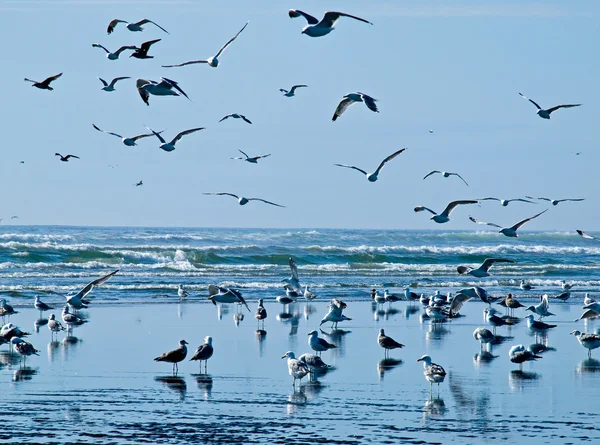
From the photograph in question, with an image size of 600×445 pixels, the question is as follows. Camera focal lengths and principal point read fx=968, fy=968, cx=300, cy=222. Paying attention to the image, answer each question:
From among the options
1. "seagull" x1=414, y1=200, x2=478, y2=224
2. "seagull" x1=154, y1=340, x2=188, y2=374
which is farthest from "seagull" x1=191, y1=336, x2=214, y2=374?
"seagull" x1=414, y1=200, x2=478, y2=224

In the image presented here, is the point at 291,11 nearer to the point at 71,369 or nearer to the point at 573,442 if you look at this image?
the point at 71,369

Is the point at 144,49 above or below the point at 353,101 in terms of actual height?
above

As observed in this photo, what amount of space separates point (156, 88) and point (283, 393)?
717 centimetres

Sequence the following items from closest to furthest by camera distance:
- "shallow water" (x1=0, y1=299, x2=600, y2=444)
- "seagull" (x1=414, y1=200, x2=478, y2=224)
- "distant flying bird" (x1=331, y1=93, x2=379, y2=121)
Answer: "shallow water" (x1=0, y1=299, x2=600, y2=444) → "distant flying bird" (x1=331, y1=93, x2=379, y2=121) → "seagull" (x1=414, y1=200, x2=478, y2=224)

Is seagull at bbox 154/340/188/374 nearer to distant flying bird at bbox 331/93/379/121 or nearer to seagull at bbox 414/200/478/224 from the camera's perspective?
distant flying bird at bbox 331/93/379/121

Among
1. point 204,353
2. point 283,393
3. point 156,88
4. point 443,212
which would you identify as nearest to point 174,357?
point 204,353

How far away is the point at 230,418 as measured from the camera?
37.0 feet

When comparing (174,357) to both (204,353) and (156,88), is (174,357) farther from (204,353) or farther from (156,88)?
(156,88)

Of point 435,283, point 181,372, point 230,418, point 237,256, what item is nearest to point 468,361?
point 181,372

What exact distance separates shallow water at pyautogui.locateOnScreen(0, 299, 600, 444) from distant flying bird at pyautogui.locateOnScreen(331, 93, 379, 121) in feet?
13.9

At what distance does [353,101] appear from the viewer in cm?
1780

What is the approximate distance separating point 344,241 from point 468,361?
169 ft

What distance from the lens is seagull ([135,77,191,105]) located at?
17.3m

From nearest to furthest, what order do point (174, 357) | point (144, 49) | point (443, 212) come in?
point (174, 357)
point (144, 49)
point (443, 212)
